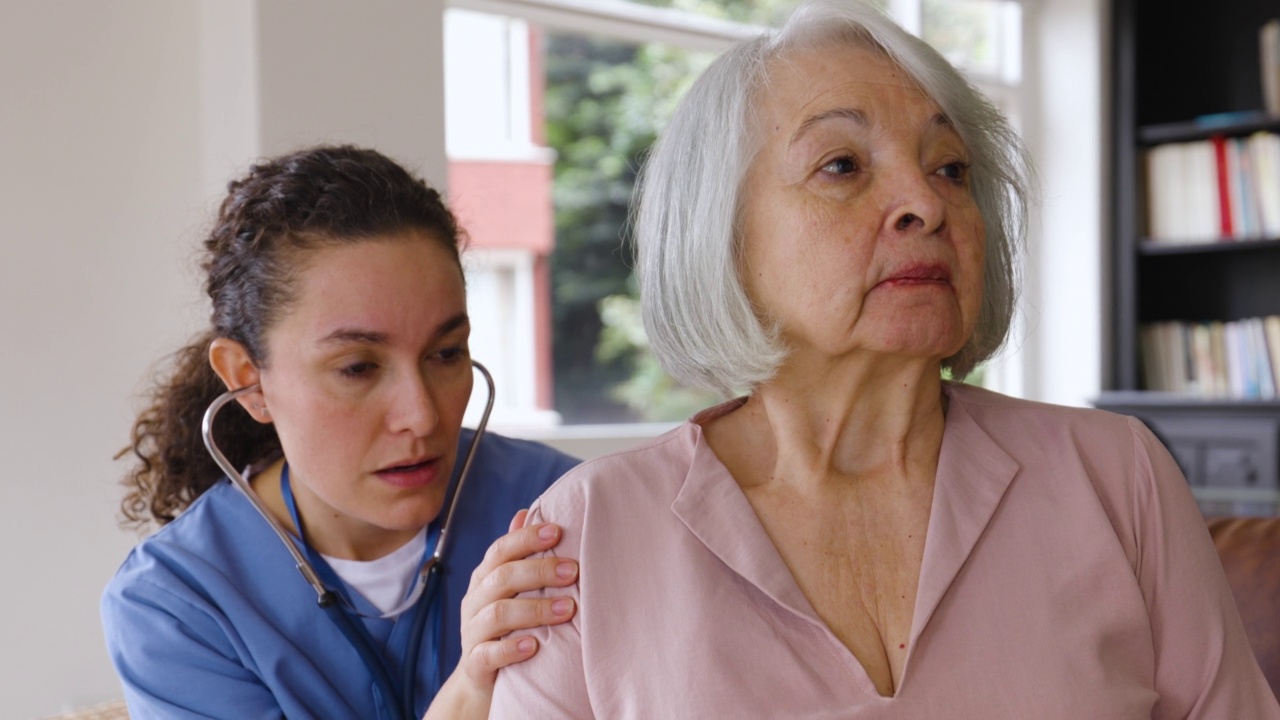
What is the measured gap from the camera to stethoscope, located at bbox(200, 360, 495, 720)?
1.46 meters

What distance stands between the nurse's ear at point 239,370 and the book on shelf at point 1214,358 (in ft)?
10.7

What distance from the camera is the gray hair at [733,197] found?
3.82 feet

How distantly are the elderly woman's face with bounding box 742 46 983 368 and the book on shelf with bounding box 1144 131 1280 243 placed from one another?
322 centimetres

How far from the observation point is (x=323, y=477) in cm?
148

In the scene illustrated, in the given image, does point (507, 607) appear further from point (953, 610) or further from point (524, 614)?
point (953, 610)

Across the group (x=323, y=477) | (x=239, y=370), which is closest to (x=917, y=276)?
(x=323, y=477)

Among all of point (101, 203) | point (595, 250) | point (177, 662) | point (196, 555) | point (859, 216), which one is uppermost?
point (595, 250)

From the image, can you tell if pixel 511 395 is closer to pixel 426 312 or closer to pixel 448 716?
pixel 426 312

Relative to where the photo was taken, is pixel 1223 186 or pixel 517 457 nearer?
pixel 517 457

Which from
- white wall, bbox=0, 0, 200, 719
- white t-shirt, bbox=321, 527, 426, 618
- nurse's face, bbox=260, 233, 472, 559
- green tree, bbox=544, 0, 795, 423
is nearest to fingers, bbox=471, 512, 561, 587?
nurse's face, bbox=260, 233, 472, 559

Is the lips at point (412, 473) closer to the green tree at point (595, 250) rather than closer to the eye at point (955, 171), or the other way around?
the eye at point (955, 171)

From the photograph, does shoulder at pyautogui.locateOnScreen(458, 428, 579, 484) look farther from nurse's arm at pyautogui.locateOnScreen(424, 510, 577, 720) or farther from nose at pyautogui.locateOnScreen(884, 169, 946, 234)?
nose at pyautogui.locateOnScreen(884, 169, 946, 234)

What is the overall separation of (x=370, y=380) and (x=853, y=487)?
1.98 feet

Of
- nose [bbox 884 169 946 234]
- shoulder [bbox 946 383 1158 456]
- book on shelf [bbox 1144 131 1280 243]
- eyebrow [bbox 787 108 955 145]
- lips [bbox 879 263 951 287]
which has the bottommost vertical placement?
shoulder [bbox 946 383 1158 456]
